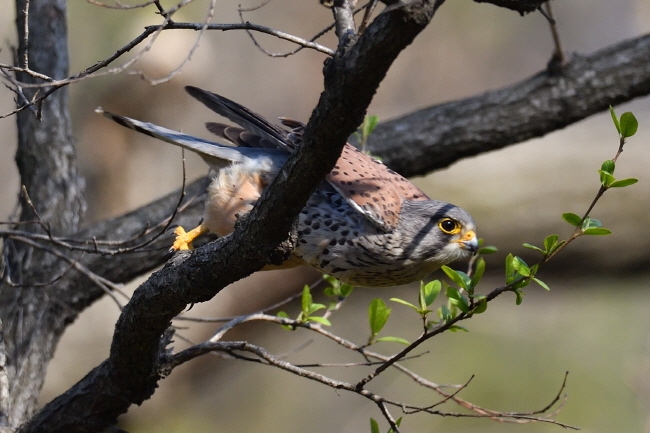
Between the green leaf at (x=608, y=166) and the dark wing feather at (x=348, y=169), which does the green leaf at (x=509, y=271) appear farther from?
the dark wing feather at (x=348, y=169)

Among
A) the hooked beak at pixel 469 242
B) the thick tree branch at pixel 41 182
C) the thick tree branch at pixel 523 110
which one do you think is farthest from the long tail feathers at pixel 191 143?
the thick tree branch at pixel 523 110

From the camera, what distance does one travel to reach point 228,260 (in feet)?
6.68

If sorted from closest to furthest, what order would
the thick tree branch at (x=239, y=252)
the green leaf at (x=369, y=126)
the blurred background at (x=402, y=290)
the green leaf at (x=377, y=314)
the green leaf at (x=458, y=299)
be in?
the thick tree branch at (x=239, y=252) → the green leaf at (x=458, y=299) → the green leaf at (x=377, y=314) → the green leaf at (x=369, y=126) → the blurred background at (x=402, y=290)

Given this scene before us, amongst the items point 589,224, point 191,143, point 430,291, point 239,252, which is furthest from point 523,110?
point 239,252

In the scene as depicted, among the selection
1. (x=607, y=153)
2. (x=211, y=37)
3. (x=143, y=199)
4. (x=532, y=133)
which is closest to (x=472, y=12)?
(x=211, y=37)

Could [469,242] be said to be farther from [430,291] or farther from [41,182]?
[41,182]

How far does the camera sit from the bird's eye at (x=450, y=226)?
2771 millimetres

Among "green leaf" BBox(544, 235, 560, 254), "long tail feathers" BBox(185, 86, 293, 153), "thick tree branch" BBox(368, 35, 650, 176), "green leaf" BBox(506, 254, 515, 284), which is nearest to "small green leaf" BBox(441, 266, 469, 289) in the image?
"green leaf" BBox(506, 254, 515, 284)

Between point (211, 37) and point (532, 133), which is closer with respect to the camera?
point (532, 133)

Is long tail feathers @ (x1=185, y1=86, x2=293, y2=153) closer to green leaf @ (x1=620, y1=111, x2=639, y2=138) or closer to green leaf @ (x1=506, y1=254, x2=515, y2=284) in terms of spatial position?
green leaf @ (x1=506, y1=254, x2=515, y2=284)

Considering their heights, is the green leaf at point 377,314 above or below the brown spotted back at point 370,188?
below

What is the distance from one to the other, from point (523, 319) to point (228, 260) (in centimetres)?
631

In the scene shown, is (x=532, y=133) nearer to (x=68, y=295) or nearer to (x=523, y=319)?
(x=68, y=295)

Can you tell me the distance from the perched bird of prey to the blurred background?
2.60 metres
